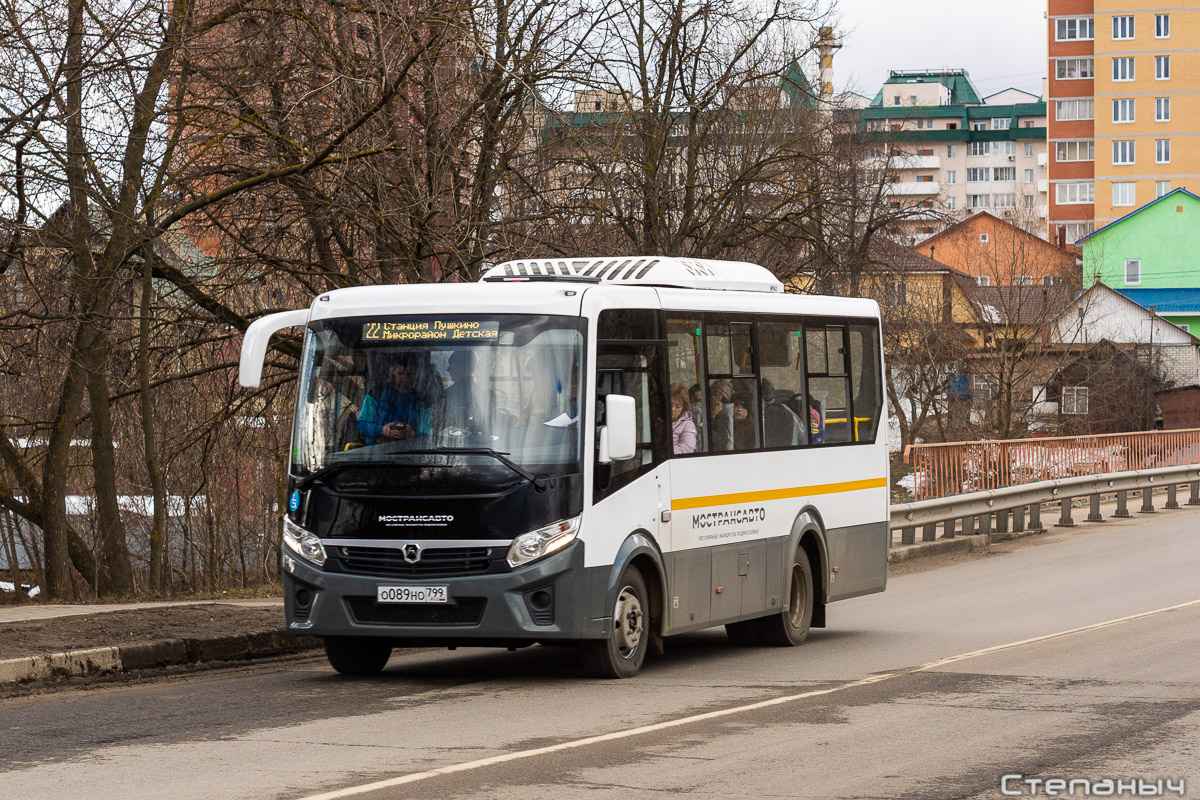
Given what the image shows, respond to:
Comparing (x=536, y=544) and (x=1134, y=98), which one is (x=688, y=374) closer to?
(x=536, y=544)

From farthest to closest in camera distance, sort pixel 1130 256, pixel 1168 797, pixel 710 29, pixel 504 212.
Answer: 1. pixel 1130 256
2. pixel 710 29
3. pixel 504 212
4. pixel 1168 797

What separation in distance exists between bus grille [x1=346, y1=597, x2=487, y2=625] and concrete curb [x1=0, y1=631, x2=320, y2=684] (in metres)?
2.16

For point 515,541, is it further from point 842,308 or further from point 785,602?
point 842,308

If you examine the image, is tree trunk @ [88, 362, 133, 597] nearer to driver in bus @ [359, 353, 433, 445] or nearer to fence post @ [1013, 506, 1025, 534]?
driver in bus @ [359, 353, 433, 445]

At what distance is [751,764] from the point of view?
7766 millimetres

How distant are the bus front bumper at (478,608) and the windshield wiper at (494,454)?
49 centimetres

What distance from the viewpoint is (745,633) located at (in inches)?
552

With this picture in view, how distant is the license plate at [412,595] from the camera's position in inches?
423

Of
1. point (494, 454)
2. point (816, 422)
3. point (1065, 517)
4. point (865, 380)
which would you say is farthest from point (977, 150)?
point (494, 454)

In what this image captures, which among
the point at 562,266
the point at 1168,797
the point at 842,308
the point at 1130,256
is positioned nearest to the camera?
the point at 1168,797

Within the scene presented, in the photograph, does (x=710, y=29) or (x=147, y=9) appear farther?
(x=710, y=29)

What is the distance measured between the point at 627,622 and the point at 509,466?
151 centimetres

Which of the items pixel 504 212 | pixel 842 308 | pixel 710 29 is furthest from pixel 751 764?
pixel 710 29

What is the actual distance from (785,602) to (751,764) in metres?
6.01
